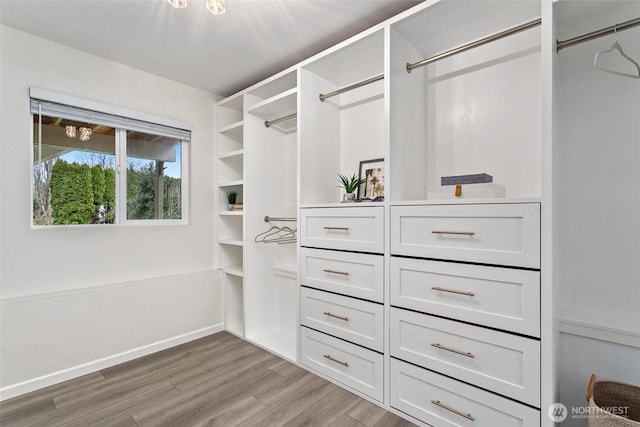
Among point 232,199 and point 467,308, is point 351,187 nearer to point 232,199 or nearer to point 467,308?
point 467,308

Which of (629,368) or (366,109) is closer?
(629,368)

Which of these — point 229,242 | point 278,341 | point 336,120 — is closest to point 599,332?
point 336,120

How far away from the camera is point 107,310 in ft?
8.13

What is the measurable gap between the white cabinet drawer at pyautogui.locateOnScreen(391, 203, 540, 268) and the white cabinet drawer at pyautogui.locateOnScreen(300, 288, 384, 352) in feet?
1.49

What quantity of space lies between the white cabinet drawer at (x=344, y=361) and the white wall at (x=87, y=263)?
1.26 meters

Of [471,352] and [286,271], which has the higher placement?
[286,271]

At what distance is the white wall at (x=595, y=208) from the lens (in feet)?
4.96

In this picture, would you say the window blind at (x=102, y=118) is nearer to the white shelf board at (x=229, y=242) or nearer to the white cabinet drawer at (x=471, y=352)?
the white shelf board at (x=229, y=242)

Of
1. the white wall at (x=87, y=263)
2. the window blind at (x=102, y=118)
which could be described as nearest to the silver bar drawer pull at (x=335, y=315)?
the white wall at (x=87, y=263)

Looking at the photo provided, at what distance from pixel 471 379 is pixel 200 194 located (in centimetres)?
274

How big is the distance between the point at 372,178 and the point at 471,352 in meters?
1.31

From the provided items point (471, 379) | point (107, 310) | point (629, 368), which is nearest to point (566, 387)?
point (629, 368)

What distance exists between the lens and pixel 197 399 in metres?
2.03

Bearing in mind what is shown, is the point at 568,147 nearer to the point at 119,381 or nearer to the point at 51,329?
the point at 119,381
